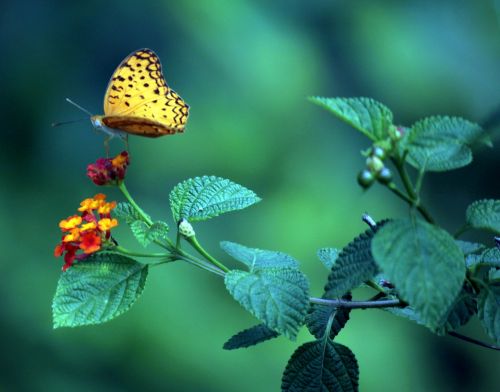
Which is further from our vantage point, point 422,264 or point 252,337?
point 252,337

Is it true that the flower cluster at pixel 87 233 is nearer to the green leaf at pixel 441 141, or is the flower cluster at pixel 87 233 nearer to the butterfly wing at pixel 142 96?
the butterfly wing at pixel 142 96

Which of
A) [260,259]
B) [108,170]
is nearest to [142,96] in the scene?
[108,170]

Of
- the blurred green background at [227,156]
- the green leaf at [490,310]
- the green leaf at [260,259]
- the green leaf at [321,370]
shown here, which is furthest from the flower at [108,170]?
the blurred green background at [227,156]

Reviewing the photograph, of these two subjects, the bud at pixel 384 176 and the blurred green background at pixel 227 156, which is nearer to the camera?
the bud at pixel 384 176

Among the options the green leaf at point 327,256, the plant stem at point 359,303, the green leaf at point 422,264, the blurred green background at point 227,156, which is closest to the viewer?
the green leaf at point 422,264

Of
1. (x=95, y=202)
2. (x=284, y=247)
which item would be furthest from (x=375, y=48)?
(x=95, y=202)

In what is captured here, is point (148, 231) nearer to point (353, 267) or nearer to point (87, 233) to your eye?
point (87, 233)
